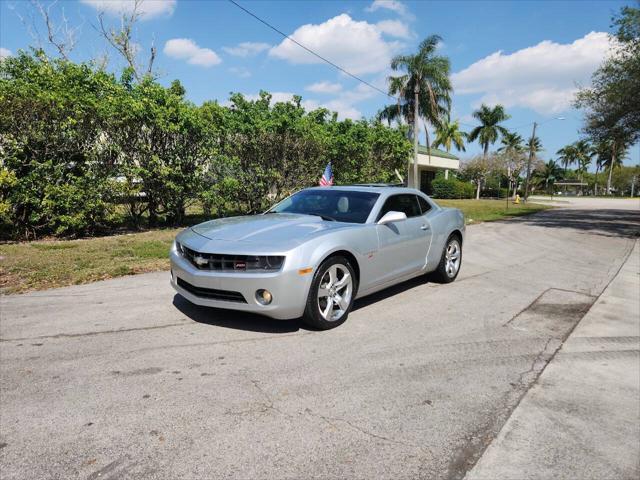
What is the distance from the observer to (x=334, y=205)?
215 inches

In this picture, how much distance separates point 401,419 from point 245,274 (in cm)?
183

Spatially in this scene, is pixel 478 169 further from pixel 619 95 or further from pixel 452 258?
pixel 452 258

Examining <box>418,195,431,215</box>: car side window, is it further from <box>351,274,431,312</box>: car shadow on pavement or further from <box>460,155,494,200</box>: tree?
<box>460,155,494,200</box>: tree

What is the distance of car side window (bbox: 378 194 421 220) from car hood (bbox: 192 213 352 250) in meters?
0.85

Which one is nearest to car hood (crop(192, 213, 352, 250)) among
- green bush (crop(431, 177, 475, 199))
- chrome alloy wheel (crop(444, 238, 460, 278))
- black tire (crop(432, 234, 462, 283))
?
black tire (crop(432, 234, 462, 283))

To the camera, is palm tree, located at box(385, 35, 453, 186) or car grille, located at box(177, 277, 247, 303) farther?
palm tree, located at box(385, 35, 453, 186)

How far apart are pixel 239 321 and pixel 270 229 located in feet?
3.24

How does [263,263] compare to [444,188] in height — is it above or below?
below

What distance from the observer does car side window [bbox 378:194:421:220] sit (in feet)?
17.9

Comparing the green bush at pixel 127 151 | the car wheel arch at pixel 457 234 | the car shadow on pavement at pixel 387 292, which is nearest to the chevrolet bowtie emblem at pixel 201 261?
the car shadow on pavement at pixel 387 292

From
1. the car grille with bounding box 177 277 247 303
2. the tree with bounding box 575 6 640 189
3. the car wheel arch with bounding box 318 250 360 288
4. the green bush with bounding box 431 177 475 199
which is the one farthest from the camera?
the green bush with bounding box 431 177 475 199

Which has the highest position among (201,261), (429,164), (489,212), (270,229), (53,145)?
(429,164)

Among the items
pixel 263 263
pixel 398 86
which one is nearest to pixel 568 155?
pixel 398 86

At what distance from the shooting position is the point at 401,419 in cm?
286
